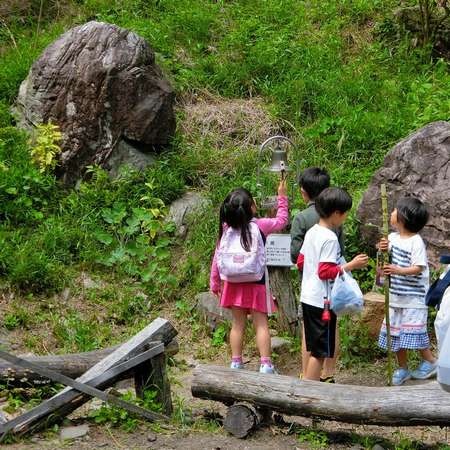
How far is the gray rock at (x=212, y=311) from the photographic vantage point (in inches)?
317

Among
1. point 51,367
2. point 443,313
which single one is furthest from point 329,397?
point 51,367

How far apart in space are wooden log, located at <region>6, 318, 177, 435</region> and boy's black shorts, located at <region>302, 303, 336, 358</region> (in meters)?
1.03

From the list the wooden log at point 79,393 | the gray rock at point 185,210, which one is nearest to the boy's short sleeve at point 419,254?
the wooden log at point 79,393

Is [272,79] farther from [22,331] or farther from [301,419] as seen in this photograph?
[301,419]

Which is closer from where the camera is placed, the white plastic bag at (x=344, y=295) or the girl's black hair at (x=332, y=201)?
the white plastic bag at (x=344, y=295)

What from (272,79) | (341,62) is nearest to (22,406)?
(272,79)

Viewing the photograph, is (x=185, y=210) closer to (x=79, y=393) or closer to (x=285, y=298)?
(x=285, y=298)

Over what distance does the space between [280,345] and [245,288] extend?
106 cm

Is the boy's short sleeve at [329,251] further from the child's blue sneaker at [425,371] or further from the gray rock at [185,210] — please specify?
the gray rock at [185,210]

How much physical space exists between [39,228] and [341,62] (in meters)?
4.67

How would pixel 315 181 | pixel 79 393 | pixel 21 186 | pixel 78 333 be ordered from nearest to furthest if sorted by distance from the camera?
pixel 79 393 < pixel 315 181 < pixel 78 333 < pixel 21 186

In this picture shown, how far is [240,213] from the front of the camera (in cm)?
654

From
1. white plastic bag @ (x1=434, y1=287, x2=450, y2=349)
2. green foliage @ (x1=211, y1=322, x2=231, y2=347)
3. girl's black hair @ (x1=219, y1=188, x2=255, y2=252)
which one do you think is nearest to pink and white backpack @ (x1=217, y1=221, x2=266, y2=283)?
girl's black hair @ (x1=219, y1=188, x2=255, y2=252)

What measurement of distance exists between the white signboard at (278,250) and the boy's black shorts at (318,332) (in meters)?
1.20
